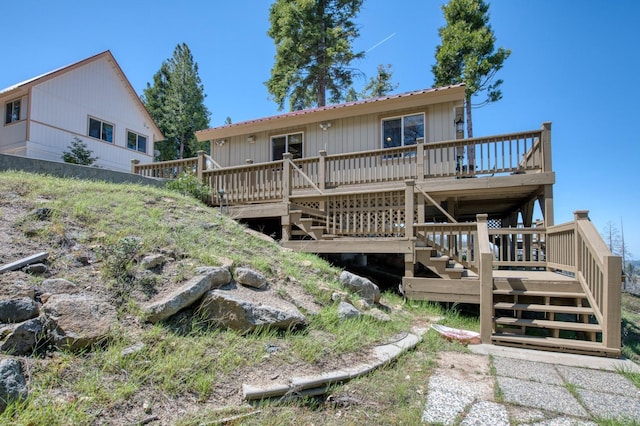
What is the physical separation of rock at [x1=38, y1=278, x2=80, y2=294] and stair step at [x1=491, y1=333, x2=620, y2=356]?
16.4ft

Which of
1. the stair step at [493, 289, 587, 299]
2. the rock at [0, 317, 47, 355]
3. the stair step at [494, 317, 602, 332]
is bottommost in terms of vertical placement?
the stair step at [494, 317, 602, 332]

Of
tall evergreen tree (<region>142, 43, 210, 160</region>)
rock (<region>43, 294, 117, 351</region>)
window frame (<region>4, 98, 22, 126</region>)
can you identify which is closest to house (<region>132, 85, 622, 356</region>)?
rock (<region>43, 294, 117, 351</region>)

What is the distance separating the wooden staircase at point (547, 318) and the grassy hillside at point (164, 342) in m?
1.13

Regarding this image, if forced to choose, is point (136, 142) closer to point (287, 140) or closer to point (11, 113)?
point (11, 113)

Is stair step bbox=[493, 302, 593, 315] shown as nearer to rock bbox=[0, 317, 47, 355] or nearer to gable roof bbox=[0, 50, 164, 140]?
rock bbox=[0, 317, 47, 355]

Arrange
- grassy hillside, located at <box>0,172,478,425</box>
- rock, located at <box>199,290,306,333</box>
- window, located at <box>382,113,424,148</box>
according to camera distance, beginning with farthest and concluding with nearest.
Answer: window, located at <box>382,113,424,148</box> → rock, located at <box>199,290,306,333</box> → grassy hillside, located at <box>0,172,478,425</box>

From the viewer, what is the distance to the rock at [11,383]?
181 cm

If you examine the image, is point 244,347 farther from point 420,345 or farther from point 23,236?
point 23,236

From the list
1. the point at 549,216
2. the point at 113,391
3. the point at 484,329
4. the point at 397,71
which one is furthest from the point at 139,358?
the point at 397,71

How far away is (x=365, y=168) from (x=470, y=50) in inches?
442

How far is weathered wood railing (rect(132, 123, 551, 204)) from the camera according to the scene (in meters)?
7.76

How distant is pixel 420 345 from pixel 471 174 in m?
5.52

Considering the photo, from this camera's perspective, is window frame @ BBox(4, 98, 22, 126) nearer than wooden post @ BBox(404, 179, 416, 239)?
No

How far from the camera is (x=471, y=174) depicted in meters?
8.19
